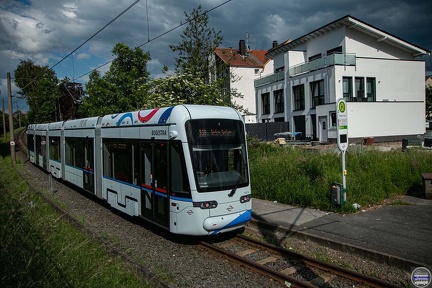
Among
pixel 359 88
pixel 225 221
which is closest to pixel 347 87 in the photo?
pixel 359 88

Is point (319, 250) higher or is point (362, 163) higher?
point (362, 163)

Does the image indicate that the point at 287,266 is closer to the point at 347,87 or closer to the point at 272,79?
the point at 347,87

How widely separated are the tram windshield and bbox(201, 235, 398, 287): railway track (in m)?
1.36

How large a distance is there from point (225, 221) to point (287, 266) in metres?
1.61

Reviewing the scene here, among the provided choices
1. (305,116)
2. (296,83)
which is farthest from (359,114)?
(296,83)

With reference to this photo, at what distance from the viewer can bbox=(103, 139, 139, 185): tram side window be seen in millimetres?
9688

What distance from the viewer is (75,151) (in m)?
15.2

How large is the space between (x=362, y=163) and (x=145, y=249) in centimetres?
902

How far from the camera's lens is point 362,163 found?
44.3 ft

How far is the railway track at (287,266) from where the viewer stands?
19.8 feet

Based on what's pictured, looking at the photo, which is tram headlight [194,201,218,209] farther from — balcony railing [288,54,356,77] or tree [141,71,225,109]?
balcony railing [288,54,356,77]

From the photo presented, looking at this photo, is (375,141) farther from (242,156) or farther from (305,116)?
(242,156)

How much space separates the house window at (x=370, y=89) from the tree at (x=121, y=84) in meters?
20.4

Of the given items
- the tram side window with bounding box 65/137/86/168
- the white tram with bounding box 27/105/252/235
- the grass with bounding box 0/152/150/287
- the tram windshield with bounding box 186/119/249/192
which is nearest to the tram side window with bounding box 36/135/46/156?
the tram side window with bounding box 65/137/86/168
